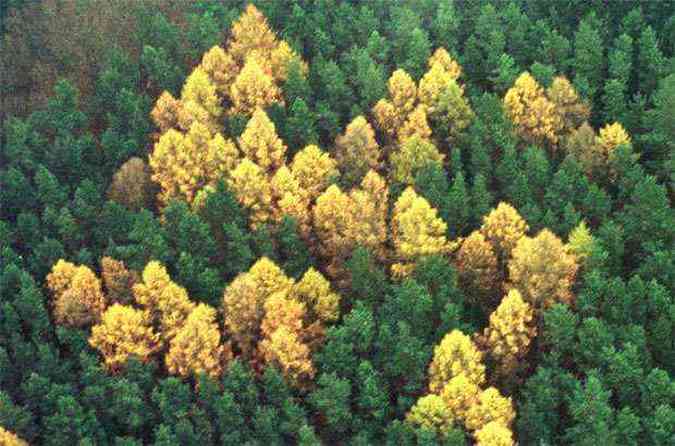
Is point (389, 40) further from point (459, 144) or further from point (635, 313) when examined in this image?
point (635, 313)

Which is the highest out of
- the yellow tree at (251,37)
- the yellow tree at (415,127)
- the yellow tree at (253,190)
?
the yellow tree at (251,37)

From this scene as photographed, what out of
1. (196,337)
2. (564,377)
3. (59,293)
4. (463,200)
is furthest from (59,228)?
(564,377)

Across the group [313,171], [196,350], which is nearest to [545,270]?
[313,171]

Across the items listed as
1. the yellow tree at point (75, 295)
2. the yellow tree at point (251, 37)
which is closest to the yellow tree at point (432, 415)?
the yellow tree at point (75, 295)

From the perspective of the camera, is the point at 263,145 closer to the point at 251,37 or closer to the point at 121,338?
the point at 251,37

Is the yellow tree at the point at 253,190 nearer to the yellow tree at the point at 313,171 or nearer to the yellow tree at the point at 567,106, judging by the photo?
the yellow tree at the point at 313,171
